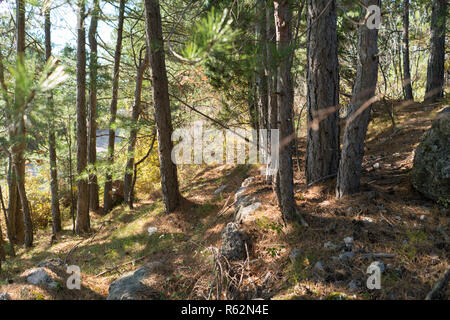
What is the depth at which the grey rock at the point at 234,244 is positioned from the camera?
3488mm

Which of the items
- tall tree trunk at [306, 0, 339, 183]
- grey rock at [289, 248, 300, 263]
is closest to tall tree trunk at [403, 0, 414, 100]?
tall tree trunk at [306, 0, 339, 183]

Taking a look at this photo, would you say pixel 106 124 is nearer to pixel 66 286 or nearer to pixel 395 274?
pixel 66 286

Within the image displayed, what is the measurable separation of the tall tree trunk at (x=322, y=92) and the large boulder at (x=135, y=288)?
288 cm

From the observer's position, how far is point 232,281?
304 centimetres

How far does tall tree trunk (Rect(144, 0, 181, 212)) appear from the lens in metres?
5.61

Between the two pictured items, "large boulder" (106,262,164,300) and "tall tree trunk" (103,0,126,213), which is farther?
"tall tree trunk" (103,0,126,213)

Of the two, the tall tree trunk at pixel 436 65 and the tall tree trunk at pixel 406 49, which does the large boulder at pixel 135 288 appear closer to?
the tall tree trunk at pixel 406 49

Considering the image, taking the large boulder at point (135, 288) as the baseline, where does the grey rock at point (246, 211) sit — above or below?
above

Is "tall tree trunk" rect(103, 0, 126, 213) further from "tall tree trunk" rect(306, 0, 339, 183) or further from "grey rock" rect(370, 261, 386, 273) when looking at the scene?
"grey rock" rect(370, 261, 386, 273)

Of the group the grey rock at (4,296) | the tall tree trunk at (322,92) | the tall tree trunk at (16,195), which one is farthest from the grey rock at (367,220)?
the tall tree trunk at (16,195)

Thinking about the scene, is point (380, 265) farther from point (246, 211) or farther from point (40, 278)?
point (40, 278)

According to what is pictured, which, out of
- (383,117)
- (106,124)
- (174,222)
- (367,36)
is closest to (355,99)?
(367,36)

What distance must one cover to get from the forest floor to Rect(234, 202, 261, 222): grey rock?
106 millimetres
